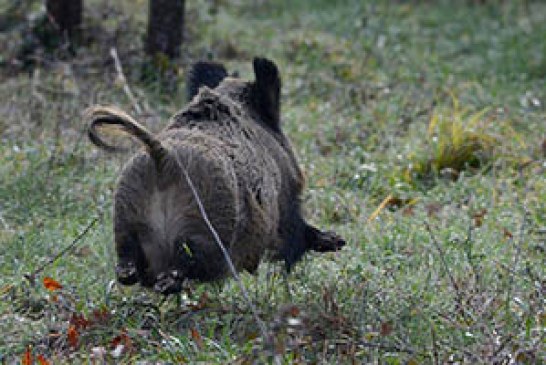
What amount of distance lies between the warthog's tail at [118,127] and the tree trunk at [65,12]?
478 centimetres

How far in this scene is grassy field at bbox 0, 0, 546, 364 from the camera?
403 centimetres

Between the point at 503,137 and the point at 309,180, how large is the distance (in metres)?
1.42

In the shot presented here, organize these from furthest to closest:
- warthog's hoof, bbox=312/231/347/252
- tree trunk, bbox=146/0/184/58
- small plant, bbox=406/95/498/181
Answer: tree trunk, bbox=146/0/184/58, small plant, bbox=406/95/498/181, warthog's hoof, bbox=312/231/347/252

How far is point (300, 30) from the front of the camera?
10.6 metres

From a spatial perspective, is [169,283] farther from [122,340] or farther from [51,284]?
[51,284]

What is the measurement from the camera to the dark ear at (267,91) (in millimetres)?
5133

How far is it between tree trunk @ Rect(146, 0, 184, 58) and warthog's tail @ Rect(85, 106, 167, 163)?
14.4ft

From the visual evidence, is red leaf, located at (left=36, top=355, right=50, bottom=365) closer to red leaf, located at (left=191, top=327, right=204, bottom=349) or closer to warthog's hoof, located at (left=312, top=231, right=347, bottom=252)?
red leaf, located at (left=191, top=327, right=204, bottom=349)

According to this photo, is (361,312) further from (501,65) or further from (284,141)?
(501,65)

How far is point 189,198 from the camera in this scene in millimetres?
4082

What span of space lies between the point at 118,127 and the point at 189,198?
14.1 inches

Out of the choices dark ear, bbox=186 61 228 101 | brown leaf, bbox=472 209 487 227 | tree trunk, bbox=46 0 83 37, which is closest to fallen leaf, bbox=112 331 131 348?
dark ear, bbox=186 61 228 101

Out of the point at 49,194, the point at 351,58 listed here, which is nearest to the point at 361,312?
the point at 49,194

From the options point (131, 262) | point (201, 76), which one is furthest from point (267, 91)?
point (131, 262)
